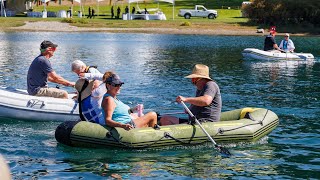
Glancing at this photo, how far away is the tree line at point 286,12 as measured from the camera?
65.2 metres

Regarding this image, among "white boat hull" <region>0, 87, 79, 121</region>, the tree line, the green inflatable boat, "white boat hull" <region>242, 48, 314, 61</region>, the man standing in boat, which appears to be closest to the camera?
the green inflatable boat

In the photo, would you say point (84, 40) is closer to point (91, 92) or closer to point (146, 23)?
point (146, 23)

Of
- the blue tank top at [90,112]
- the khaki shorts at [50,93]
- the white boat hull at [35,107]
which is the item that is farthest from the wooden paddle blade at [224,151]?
the khaki shorts at [50,93]

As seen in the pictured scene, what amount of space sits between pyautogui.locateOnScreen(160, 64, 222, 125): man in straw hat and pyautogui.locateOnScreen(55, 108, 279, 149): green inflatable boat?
268 mm

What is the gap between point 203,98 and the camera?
1245cm

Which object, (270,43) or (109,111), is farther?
(270,43)

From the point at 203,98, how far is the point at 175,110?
199 inches

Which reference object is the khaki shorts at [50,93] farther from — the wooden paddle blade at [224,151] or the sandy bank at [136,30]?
the sandy bank at [136,30]

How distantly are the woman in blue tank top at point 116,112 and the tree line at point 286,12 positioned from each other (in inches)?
2145

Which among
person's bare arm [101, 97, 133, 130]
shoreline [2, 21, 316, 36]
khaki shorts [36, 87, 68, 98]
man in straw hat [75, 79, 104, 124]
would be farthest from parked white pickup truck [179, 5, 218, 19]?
person's bare arm [101, 97, 133, 130]

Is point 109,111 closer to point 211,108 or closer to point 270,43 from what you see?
point 211,108

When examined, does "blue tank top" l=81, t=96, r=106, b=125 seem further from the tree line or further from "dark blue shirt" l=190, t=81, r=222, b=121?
the tree line

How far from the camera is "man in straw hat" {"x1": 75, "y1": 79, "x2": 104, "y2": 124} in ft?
41.3

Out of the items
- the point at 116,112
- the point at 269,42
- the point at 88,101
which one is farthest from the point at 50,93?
the point at 269,42
